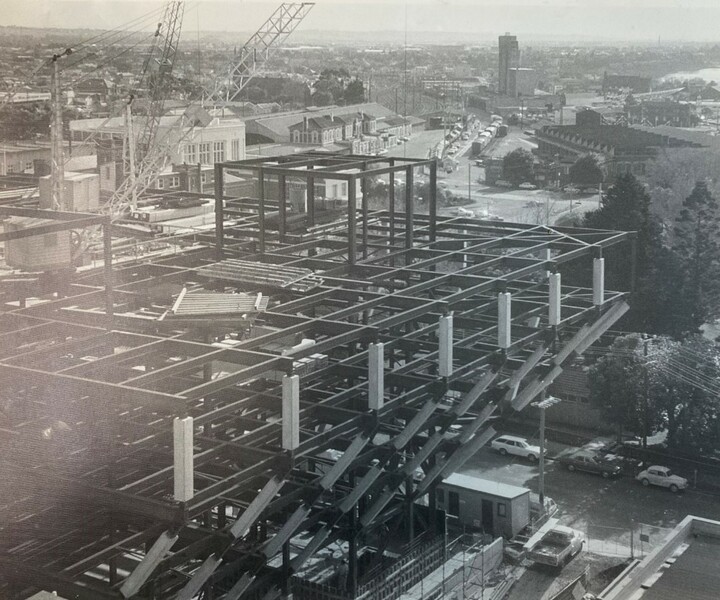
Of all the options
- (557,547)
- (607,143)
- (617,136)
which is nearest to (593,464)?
(557,547)

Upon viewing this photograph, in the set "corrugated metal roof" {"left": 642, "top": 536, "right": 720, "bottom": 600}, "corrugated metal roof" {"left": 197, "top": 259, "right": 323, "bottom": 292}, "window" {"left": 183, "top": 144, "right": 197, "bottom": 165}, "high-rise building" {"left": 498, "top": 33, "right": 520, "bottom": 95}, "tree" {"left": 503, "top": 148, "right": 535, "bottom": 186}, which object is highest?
"high-rise building" {"left": 498, "top": 33, "right": 520, "bottom": 95}

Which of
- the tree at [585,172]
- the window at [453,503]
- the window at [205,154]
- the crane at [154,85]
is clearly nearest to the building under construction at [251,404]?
the window at [453,503]

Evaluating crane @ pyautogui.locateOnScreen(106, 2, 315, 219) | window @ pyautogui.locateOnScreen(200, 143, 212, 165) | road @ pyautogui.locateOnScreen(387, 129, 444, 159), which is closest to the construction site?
crane @ pyautogui.locateOnScreen(106, 2, 315, 219)

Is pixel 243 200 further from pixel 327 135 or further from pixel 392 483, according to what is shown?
pixel 327 135

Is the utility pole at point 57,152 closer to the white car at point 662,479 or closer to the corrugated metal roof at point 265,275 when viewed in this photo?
the corrugated metal roof at point 265,275

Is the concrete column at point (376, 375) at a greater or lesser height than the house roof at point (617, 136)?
lesser

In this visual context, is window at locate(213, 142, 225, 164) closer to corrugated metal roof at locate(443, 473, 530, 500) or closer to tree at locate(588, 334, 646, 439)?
tree at locate(588, 334, 646, 439)
